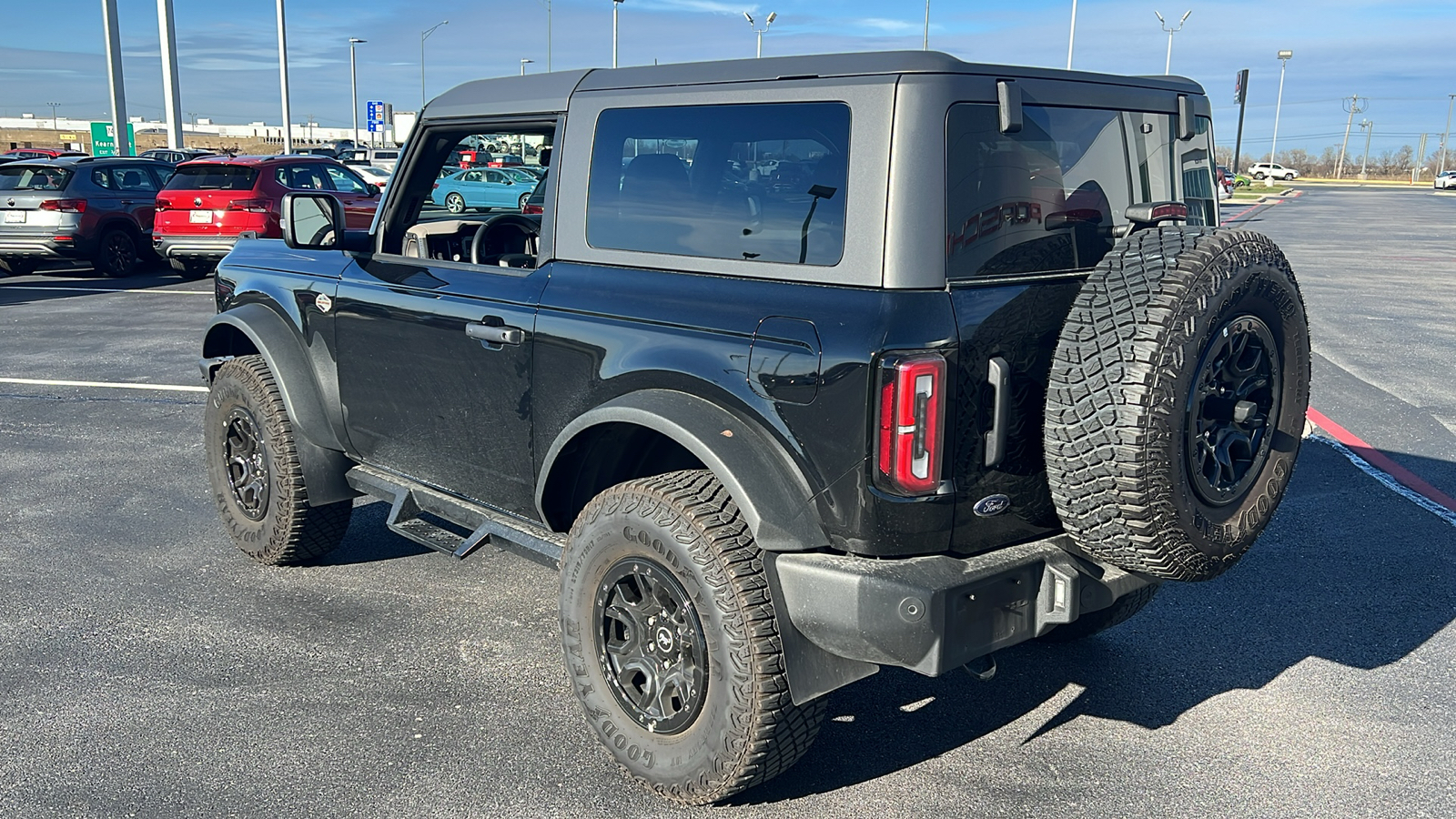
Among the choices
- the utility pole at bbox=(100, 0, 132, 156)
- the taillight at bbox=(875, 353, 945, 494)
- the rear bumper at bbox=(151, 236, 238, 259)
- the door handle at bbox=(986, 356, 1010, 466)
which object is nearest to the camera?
the taillight at bbox=(875, 353, 945, 494)

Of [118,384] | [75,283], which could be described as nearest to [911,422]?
[118,384]

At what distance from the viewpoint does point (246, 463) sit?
16.7 ft

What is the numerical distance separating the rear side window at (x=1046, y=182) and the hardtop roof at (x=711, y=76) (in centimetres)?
12

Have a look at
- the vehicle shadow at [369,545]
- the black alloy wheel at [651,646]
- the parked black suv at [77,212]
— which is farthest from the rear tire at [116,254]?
the black alloy wheel at [651,646]

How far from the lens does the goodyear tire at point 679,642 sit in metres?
3.00

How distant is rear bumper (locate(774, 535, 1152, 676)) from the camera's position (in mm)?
2816

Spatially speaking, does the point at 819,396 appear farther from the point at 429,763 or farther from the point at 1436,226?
the point at 1436,226

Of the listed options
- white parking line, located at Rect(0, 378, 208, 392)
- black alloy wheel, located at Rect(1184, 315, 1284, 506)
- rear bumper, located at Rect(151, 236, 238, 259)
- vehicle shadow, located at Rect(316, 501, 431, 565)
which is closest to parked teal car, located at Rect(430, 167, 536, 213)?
rear bumper, located at Rect(151, 236, 238, 259)

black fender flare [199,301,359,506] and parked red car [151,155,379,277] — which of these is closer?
black fender flare [199,301,359,506]

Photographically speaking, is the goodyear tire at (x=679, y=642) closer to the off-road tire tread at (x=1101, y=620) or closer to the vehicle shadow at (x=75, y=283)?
the off-road tire tread at (x=1101, y=620)

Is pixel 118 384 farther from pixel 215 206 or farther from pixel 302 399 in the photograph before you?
pixel 215 206

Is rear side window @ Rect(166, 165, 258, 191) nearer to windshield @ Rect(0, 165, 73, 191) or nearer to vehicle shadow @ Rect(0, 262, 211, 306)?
vehicle shadow @ Rect(0, 262, 211, 306)

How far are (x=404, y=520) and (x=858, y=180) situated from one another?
2301mm

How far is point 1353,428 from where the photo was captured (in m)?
7.65
